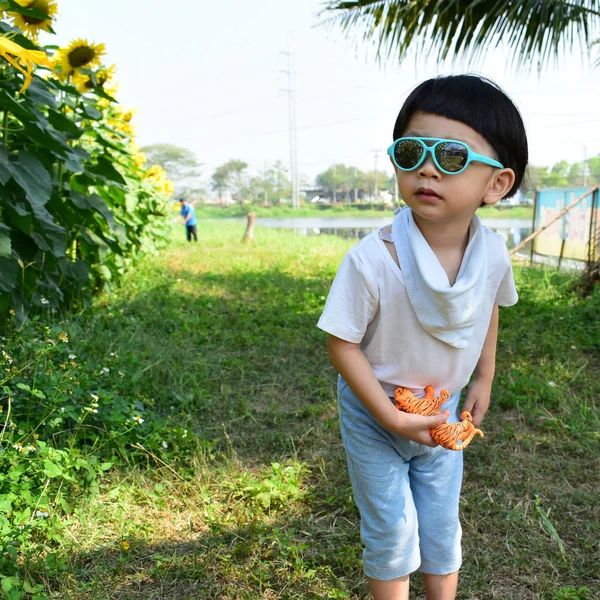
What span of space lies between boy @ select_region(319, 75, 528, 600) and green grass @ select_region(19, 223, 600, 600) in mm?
492

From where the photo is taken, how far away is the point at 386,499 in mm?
1509

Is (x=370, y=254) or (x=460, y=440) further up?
(x=370, y=254)

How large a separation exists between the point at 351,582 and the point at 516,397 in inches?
66.1

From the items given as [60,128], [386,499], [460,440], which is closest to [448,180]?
[460,440]

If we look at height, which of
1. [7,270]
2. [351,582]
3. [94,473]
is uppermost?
[7,270]

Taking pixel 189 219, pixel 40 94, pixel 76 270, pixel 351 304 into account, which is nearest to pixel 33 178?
→ pixel 40 94

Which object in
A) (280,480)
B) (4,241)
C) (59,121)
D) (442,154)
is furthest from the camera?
(59,121)

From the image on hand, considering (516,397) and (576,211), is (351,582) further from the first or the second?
(576,211)

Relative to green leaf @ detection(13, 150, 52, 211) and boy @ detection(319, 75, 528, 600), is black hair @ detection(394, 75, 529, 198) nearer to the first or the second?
boy @ detection(319, 75, 528, 600)

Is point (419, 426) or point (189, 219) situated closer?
point (419, 426)

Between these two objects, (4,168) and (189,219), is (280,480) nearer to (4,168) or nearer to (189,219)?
(4,168)

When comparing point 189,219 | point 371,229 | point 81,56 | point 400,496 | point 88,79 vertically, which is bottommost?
point 371,229

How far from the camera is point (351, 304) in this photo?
55.9 inches

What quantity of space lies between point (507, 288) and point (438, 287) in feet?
1.09
